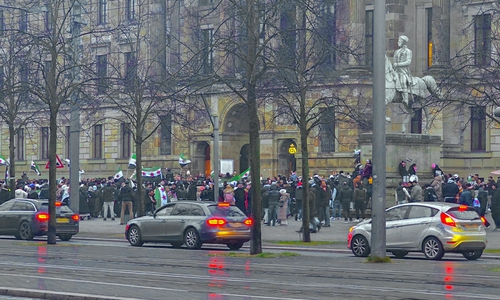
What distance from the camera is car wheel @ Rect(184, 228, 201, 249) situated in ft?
103

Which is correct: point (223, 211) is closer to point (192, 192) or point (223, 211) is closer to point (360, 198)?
point (360, 198)

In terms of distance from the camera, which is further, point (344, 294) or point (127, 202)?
point (127, 202)

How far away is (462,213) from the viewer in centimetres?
2666

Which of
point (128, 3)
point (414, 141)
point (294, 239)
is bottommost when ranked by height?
point (294, 239)

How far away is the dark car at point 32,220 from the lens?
35719mm

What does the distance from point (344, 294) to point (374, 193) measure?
296 inches

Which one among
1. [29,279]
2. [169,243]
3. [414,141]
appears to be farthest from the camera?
[414,141]

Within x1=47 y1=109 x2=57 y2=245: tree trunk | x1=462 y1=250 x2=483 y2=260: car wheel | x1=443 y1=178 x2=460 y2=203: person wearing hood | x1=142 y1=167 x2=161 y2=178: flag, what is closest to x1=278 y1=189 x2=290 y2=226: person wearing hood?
x1=443 y1=178 x2=460 y2=203: person wearing hood

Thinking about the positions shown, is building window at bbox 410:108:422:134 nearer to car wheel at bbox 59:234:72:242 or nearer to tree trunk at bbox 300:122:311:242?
tree trunk at bbox 300:122:311:242

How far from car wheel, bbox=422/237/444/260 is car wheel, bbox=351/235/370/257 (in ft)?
5.23

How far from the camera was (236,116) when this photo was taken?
70188mm

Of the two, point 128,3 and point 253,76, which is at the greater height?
point 128,3

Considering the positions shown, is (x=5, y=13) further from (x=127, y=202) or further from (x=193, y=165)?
(x=127, y=202)

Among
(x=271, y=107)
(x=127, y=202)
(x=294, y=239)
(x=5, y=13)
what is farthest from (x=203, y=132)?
(x=294, y=239)
